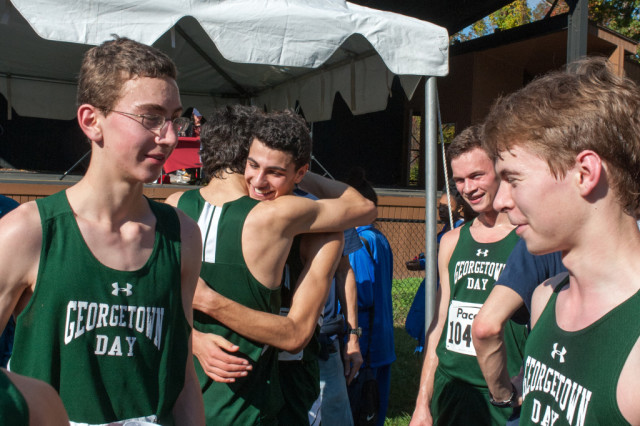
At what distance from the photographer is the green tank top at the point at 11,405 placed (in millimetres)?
780

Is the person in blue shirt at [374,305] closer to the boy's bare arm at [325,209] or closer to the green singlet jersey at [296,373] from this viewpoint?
the boy's bare arm at [325,209]

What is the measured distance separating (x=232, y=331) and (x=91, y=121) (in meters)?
0.99

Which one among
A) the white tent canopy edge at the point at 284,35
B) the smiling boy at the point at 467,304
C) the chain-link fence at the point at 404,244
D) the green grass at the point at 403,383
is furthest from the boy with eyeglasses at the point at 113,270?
the chain-link fence at the point at 404,244

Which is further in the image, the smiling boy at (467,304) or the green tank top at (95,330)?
the smiling boy at (467,304)

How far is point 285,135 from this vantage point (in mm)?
2441

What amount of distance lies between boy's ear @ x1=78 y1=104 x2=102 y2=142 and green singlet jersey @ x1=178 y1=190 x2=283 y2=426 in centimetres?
73

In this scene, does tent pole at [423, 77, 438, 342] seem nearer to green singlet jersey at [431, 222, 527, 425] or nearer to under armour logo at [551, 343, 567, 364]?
green singlet jersey at [431, 222, 527, 425]

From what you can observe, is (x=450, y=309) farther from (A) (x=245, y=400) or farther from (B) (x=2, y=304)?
(B) (x=2, y=304)

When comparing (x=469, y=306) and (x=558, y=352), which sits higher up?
(x=558, y=352)

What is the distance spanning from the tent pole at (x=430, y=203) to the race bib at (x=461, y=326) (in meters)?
0.90

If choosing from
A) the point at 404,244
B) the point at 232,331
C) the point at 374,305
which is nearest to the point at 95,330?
the point at 232,331

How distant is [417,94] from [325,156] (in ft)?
9.75

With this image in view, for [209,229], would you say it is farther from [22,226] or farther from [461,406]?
[461,406]

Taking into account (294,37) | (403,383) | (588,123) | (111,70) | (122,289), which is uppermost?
(294,37)
